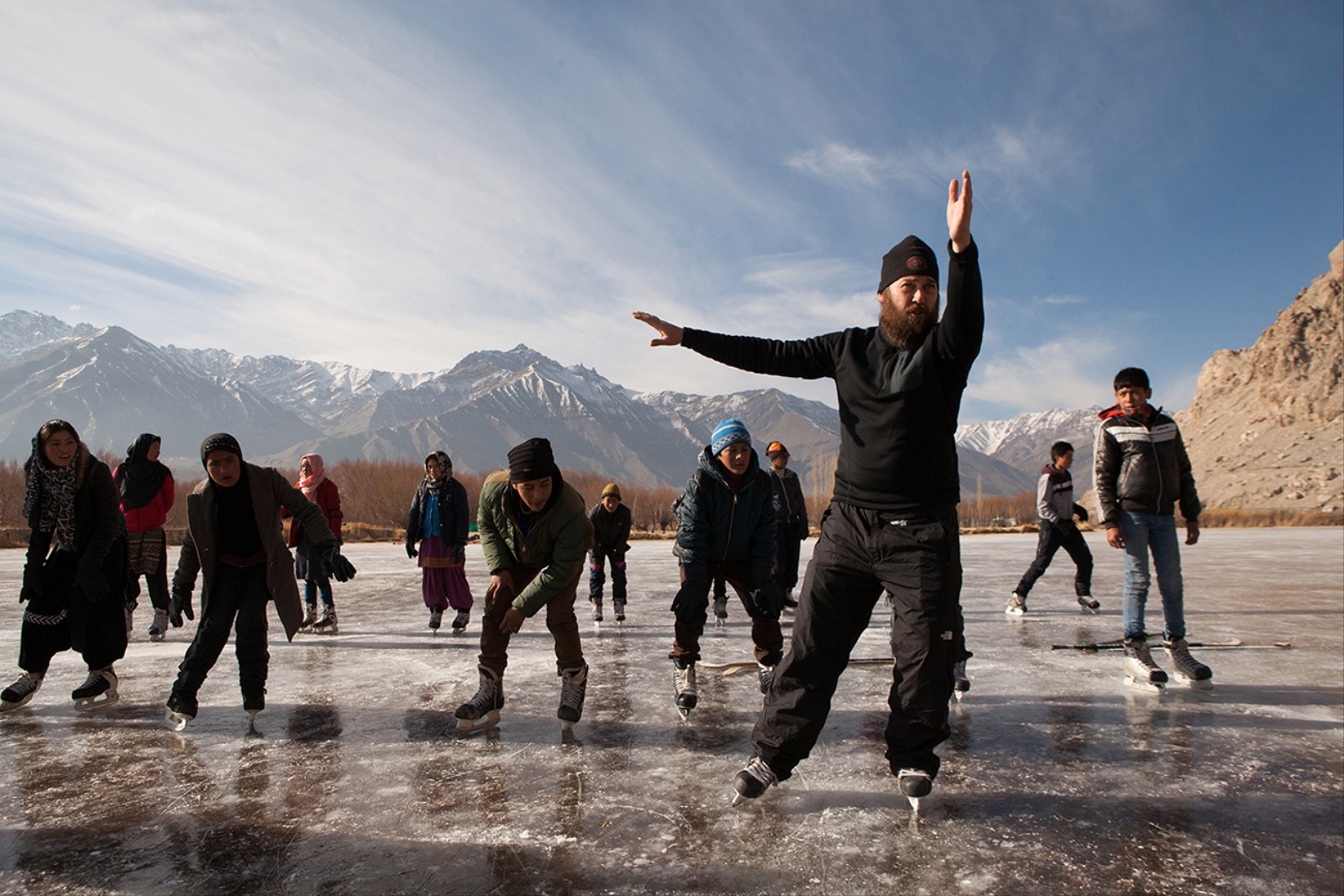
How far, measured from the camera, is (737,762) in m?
3.70

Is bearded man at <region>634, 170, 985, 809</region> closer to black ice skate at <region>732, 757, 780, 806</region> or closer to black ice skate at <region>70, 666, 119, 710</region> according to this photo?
black ice skate at <region>732, 757, 780, 806</region>

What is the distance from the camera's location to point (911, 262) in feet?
9.88

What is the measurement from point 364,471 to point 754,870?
72981 millimetres

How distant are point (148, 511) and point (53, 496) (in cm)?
254

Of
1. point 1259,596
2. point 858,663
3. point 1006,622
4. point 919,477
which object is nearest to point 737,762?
point 919,477

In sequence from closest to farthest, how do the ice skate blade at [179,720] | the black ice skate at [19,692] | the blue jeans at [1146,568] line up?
the ice skate blade at [179,720]
the black ice skate at [19,692]
the blue jeans at [1146,568]

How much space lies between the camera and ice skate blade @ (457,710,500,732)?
14.0ft

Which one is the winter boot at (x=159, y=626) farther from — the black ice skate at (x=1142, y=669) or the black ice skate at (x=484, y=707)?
the black ice skate at (x=1142, y=669)

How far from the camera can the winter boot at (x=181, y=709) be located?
4.33 meters

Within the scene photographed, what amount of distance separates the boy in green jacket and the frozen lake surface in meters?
0.22

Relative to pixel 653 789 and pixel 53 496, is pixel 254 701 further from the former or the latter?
pixel 653 789

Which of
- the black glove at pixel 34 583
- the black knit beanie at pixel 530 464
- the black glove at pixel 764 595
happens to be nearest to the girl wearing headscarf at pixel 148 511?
the black glove at pixel 34 583

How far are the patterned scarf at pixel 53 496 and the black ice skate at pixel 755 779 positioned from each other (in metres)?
4.60

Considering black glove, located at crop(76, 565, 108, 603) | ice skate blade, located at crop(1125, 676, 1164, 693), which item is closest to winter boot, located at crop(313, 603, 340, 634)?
black glove, located at crop(76, 565, 108, 603)
